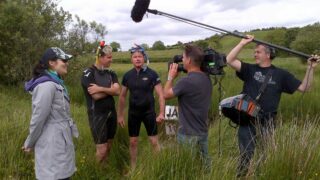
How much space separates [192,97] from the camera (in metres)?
4.78

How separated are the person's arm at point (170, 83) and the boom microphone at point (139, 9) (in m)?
0.66

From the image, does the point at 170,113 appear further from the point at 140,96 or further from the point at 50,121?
the point at 50,121

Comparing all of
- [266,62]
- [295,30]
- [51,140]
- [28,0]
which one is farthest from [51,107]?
[295,30]

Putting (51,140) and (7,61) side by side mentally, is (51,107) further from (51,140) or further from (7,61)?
(7,61)

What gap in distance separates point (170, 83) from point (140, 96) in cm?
147

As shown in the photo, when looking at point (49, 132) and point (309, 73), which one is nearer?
point (49, 132)

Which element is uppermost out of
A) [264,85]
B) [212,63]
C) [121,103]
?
[212,63]

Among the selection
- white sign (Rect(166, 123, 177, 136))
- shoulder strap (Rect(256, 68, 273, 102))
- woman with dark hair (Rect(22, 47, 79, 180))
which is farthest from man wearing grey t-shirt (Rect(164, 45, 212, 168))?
woman with dark hair (Rect(22, 47, 79, 180))

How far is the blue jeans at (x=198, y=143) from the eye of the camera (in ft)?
15.3

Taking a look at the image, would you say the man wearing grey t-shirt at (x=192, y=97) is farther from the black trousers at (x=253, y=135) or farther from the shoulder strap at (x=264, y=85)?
the shoulder strap at (x=264, y=85)

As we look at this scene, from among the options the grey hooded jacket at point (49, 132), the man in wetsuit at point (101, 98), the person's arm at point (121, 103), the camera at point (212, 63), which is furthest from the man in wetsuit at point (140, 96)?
the grey hooded jacket at point (49, 132)

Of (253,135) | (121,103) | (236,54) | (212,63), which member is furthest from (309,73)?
(121,103)

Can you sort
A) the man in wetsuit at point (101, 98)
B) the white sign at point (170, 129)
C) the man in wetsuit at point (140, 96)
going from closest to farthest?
the man in wetsuit at point (101, 98), the white sign at point (170, 129), the man in wetsuit at point (140, 96)

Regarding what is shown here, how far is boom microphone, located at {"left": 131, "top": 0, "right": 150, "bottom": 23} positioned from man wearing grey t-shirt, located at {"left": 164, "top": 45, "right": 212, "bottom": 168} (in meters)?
0.63
